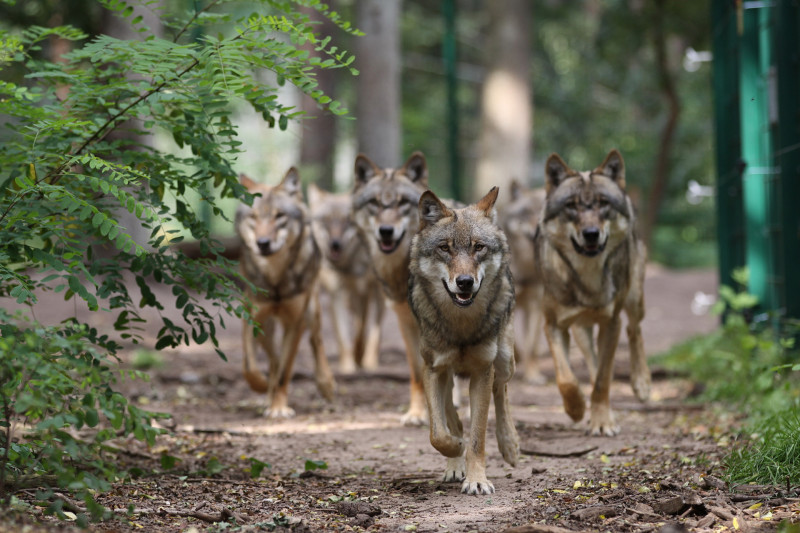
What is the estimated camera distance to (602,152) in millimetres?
23062

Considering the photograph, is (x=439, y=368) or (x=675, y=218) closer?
(x=439, y=368)

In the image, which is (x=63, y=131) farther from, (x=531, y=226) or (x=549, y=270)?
(x=531, y=226)

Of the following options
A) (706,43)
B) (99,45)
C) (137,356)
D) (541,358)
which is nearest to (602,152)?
(706,43)

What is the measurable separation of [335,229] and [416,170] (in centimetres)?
315

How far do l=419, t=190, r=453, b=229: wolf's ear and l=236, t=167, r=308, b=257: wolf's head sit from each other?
2857 mm

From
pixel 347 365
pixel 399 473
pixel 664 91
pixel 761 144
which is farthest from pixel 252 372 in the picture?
pixel 664 91

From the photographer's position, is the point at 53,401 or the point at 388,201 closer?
the point at 53,401

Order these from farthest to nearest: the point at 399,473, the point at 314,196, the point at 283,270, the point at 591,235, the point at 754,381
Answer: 1. the point at 314,196
2. the point at 283,270
3. the point at 754,381
4. the point at 591,235
5. the point at 399,473

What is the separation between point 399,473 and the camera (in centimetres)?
559

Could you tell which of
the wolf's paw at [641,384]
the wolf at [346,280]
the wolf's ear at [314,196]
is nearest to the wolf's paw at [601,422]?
the wolf's paw at [641,384]

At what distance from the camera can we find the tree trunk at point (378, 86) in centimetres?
1561

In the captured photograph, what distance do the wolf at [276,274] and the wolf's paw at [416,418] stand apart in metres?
1.20

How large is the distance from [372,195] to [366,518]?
162 inches

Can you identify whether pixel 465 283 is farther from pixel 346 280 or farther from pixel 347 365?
pixel 346 280
